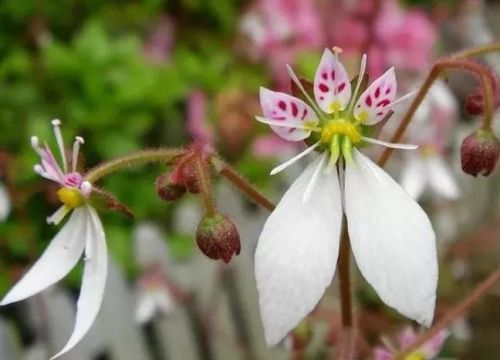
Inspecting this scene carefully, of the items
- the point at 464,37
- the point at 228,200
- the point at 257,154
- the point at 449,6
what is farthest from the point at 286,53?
the point at 449,6

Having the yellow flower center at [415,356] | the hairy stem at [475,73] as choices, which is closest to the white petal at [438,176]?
the yellow flower center at [415,356]

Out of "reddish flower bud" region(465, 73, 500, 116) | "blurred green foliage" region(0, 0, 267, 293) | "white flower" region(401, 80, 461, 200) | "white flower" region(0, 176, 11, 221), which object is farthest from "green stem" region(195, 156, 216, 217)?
"blurred green foliage" region(0, 0, 267, 293)

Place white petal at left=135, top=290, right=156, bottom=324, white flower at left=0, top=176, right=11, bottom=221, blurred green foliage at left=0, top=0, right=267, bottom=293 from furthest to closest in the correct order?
1. blurred green foliage at left=0, top=0, right=267, bottom=293
2. white petal at left=135, top=290, right=156, bottom=324
3. white flower at left=0, top=176, right=11, bottom=221

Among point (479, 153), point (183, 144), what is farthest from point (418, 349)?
point (183, 144)

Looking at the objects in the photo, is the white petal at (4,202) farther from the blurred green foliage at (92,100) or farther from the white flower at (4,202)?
the blurred green foliage at (92,100)

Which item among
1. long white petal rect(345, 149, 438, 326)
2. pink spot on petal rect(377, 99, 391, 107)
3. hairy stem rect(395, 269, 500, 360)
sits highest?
pink spot on petal rect(377, 99, 391, 107)

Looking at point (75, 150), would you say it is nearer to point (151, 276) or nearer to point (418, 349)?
point (418, 349)

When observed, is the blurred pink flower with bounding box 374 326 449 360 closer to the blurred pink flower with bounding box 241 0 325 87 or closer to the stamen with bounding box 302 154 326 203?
the stamen with bounding box 302 154 326 203
